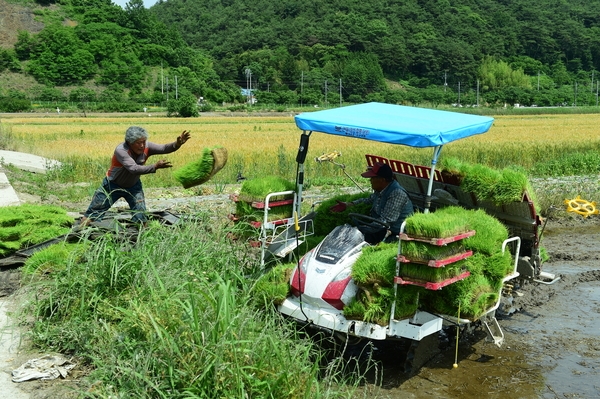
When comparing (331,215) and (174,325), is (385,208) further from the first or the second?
(174,325)

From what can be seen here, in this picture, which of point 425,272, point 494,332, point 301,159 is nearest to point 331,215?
point 301,159

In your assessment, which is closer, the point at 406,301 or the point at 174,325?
the point at 174,325

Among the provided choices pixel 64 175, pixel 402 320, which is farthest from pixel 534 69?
pixel 402 320

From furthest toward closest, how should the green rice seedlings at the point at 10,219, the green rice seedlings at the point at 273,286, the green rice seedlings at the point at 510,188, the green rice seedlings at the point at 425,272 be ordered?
1. the green rice seedlings at the point at 10,219
2. the green rice seedlings at the point at 510,188
3. the green rice seedlings at the point at 273,286
4. the green rice seedlings at the point at 425,272

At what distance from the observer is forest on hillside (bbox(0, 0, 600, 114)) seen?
9469 centimetres

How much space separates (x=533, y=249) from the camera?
28.1ft

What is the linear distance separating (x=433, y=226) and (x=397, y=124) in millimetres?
1571

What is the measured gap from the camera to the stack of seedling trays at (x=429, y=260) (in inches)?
247

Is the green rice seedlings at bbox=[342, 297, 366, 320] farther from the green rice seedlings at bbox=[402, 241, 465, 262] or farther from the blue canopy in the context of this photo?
the blue canopy

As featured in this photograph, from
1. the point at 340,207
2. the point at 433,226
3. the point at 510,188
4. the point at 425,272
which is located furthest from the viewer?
the point at 340,207

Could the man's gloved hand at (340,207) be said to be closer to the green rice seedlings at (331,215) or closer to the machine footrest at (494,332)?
the green rice seedlings at (331,215)

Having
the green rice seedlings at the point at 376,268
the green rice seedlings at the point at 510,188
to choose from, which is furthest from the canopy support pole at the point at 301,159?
the green rice seedlings at the point at 510,188

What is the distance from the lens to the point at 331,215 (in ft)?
29.6

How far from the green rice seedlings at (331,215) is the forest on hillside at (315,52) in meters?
54.6
